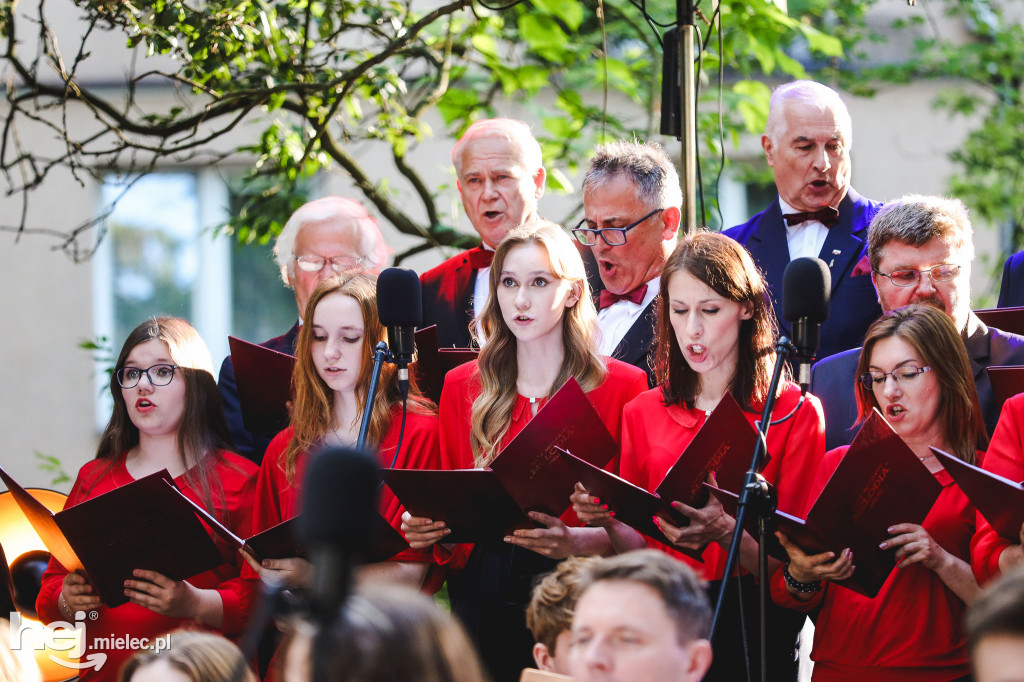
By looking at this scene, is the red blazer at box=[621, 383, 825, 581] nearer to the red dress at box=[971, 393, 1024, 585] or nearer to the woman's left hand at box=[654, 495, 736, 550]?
the woman's left hand at box=[654, 495, 736, 550]

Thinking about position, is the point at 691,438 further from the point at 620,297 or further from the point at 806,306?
the point at 620,297

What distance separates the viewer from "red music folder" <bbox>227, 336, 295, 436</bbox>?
3.97 metres

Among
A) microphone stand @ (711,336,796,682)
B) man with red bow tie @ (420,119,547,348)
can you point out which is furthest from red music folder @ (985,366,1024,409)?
man with red bow tie @ (420,119,547,348)

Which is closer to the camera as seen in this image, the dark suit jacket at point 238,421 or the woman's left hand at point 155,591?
the woman's left hand at point 155,591

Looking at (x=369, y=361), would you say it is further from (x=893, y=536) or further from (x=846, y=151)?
(x=846, y=151)

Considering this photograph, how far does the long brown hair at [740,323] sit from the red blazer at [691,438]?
0.20 ft

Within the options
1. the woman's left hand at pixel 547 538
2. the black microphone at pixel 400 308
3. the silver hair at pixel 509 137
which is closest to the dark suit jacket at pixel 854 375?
the woman's left hand at pixel 547 538

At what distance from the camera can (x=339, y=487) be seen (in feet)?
4.46

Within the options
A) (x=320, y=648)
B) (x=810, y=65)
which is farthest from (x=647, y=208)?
(x=810, y=65)

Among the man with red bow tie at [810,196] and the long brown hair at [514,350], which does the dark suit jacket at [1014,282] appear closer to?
the man with red bow tie at [810,196]

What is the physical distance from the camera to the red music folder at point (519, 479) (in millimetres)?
3051

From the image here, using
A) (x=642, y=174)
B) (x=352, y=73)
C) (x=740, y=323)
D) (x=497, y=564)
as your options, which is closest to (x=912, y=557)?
(x=740, y=323)

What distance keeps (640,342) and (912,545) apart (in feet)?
4.68
